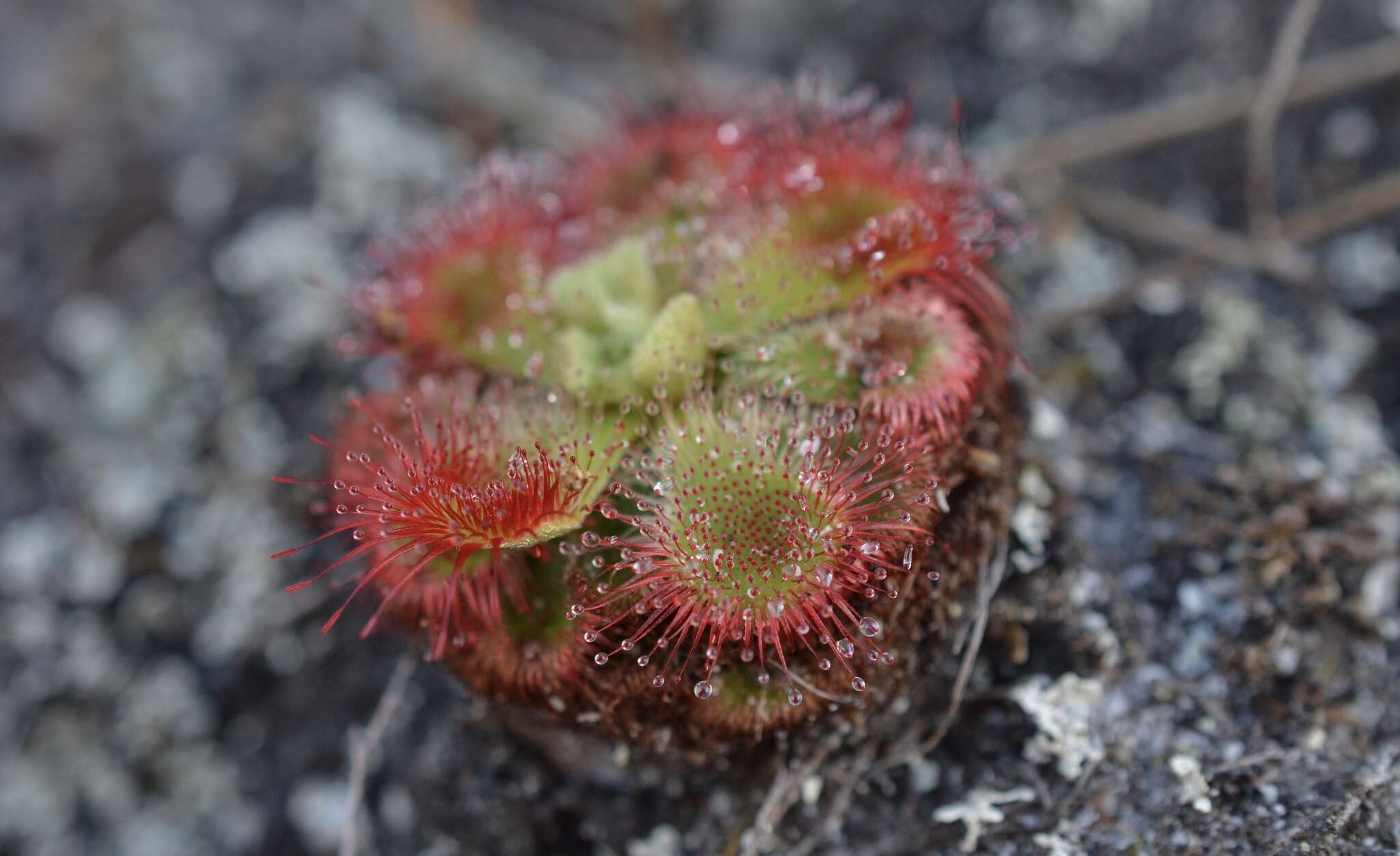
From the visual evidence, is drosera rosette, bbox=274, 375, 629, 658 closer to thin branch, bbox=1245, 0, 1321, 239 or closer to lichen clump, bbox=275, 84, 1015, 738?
lichen clump, bbox=275, 84, 1015, 738

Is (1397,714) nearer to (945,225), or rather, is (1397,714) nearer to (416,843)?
(945,225)

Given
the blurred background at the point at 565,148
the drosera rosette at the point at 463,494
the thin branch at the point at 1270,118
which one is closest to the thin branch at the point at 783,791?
the blurred background at the point at 565,148

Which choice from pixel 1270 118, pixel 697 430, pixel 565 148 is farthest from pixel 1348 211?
pixel 565 148

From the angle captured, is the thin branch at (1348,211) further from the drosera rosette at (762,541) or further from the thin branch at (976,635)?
the drosera rosette at (762,541)

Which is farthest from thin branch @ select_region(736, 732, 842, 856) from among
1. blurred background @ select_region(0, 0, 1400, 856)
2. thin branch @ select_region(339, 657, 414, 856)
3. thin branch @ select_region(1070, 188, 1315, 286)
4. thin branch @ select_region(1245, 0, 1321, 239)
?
thin branch @ select_region(1245, 0, 1321, 239)

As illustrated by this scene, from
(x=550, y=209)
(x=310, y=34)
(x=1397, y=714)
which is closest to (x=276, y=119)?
(x=310, y=34)
